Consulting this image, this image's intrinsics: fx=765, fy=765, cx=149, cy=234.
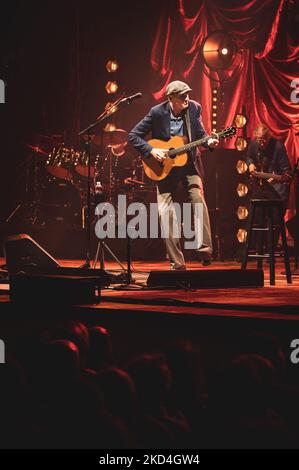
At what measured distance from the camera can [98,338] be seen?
4.86 meters

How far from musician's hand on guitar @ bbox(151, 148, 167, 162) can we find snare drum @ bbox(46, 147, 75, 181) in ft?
14.7

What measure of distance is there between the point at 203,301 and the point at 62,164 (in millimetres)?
7017

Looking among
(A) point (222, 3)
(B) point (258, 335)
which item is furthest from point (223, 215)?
(B) point (258, 335)

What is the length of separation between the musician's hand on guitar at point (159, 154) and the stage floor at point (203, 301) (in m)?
1.47

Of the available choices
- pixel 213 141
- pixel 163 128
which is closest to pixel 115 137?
pixel 163 128

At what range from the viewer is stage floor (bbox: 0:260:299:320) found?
Result: 4.67 m

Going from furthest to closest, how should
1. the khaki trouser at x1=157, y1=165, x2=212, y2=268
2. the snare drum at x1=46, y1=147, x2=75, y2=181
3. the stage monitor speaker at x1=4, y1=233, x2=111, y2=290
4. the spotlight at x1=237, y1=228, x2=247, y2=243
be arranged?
1. the snare drum at x1=46, y1=147, x2=75, y2=181
2. the spotlight at x1=237, y1=228, x2=247, y2=243
3. the khaki trouser at x1=157, y1=165, x2=212, y2=268
4. the stage monitor speaker at x1=4, y1=233, x2=111, y2=290

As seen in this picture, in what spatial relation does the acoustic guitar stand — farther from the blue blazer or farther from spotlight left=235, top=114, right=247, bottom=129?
spotlight left=235, top=114, right=247, bottom=129

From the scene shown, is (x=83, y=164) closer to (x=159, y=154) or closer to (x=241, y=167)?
(x=241, y=167)

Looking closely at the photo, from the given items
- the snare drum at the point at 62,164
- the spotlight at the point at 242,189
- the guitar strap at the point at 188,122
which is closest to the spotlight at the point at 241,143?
the spotlight at the point at 242,189

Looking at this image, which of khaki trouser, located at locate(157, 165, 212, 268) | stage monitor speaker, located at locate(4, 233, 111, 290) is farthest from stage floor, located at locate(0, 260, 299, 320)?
khaki trouser, located at locate(157, 165, 212, 268)

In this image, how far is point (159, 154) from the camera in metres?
7.27
